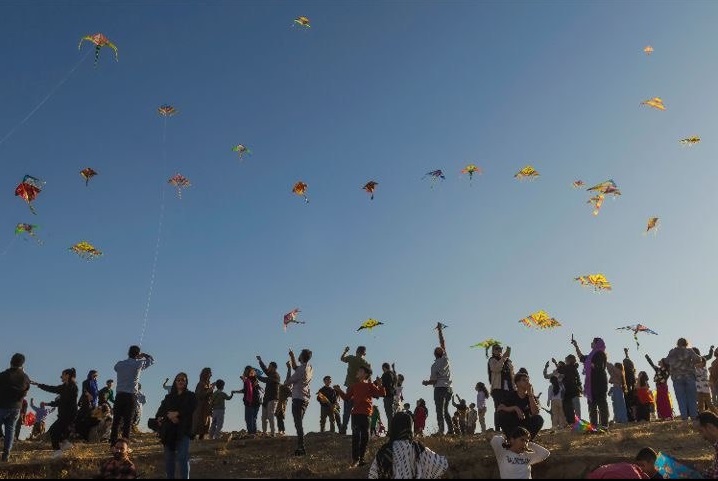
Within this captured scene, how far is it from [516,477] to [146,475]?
23.0 feet

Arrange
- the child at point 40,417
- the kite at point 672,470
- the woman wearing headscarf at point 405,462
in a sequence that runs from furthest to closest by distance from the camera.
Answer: the child at point 40,417 → the woman wearing headscarf at point 405,462 → the kite at point 672,470

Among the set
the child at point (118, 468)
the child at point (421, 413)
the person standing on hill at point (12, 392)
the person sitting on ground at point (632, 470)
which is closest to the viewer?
the person sitting on ground at point (632, 470)

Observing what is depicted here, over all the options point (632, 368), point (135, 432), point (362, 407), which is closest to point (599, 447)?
point (362, 407)

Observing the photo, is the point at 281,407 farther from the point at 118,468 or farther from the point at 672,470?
the point at 672,470

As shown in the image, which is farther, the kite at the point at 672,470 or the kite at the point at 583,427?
the kite at the point at 583,427

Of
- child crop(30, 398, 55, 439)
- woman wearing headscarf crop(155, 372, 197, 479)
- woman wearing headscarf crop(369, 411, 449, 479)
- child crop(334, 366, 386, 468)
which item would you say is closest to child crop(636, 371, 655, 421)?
child crop(334, 366, 386, 468)

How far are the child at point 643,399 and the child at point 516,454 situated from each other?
9.65 m

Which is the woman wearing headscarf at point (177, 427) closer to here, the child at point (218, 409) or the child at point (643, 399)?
the child at point (218, 409)

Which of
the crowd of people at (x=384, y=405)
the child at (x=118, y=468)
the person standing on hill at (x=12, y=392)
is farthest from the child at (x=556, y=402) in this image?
the person standing on hill at (x=12, y=392)

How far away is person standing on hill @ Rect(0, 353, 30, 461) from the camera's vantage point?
1171 cm

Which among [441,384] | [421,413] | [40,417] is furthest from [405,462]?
[40,417]

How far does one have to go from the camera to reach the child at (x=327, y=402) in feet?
57.1

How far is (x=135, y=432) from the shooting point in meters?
19.4

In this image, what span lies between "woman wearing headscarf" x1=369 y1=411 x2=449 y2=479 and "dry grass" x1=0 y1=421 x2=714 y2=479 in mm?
2002
